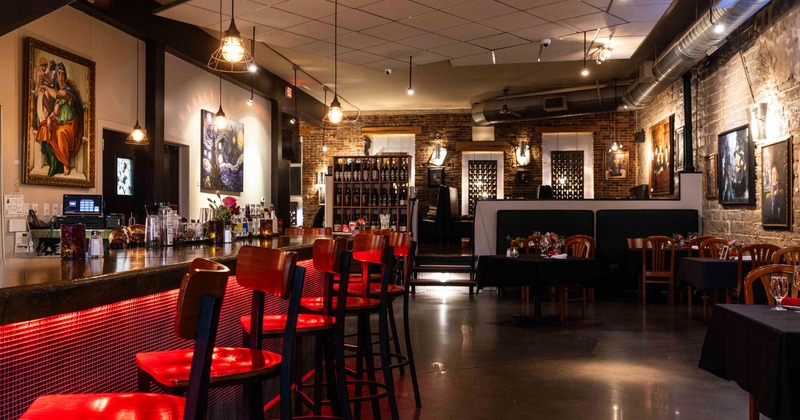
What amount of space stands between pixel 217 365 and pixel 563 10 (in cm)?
630

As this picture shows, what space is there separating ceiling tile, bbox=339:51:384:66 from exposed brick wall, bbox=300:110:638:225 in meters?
6.22

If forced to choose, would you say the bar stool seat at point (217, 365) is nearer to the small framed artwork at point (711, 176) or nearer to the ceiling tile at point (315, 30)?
the ceiling tile at point (315, 30)

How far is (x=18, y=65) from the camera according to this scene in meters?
6.04

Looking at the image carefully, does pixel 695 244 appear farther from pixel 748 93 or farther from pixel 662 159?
pixel 662 159

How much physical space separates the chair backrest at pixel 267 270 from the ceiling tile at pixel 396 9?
5.12 meters

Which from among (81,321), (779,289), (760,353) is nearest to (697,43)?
(779,289)

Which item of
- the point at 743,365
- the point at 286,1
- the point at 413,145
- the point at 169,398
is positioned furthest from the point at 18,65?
the point at 413,145

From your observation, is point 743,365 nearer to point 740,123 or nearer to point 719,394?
point 719,394

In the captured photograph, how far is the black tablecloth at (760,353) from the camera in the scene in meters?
2.48

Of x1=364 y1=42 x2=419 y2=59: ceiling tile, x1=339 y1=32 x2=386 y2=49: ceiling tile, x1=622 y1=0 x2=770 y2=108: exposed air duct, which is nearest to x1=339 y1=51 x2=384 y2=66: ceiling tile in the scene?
x1=364 y1=42 x2=419 y2=59: ceiling tile

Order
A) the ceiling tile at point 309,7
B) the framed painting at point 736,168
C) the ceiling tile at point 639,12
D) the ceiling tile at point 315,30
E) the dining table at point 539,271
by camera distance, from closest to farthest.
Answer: the ceiling tile at point 309,7 < the dining table at point 539,271 < the ceiling tile at point 639,12 < the ceiling tile at point 315,30 < the framed painting at point 736,168

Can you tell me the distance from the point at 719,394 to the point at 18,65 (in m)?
6.34

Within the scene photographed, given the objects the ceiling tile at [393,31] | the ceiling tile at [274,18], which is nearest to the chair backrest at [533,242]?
the ceiling tile at [393,31]

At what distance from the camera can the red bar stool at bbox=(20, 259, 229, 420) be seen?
1447 millimetres
